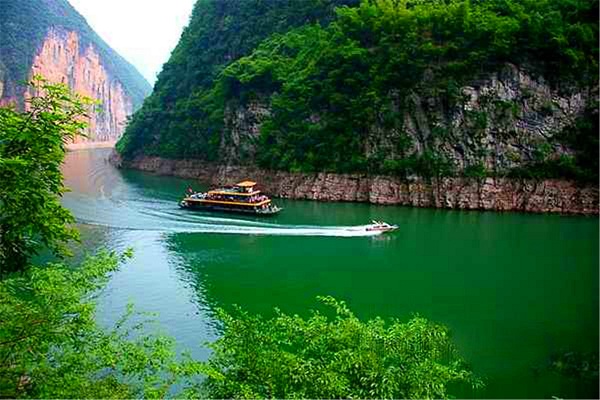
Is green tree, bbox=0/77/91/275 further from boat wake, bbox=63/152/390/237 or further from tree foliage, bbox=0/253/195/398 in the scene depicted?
boat wake, bbox=63/152/390/237

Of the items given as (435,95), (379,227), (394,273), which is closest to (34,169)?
(394,273)

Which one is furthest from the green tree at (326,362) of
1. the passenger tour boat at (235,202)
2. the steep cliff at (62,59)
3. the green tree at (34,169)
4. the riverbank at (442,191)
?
the steep cliff at (62,59)

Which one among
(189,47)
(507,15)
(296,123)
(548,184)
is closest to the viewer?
(548,184)

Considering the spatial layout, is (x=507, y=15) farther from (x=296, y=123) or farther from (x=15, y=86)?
(x=15, y=86)

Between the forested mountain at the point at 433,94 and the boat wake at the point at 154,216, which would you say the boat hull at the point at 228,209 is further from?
the forested mountain at the point at 433,94

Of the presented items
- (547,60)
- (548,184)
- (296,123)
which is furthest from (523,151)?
(296,123)

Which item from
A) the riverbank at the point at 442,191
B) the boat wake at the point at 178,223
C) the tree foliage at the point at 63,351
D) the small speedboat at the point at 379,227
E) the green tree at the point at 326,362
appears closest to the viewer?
the tree foliage at the point at 63,351
